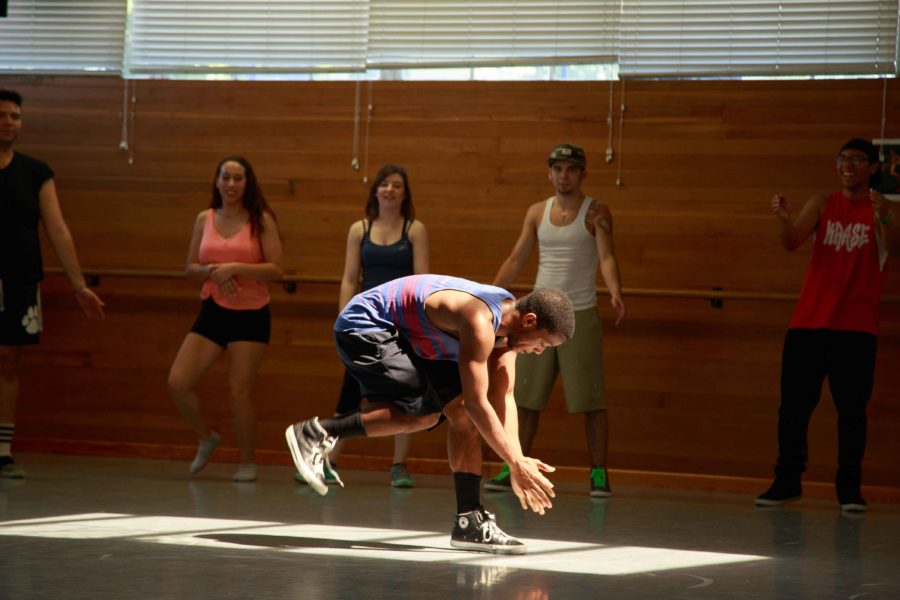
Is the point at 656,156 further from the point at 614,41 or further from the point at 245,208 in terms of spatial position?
the point at 245,208

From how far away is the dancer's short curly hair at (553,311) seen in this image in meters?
3.04

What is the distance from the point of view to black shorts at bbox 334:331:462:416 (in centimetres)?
340

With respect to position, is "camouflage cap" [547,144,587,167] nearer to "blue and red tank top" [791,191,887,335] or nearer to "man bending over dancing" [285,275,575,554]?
"blue and red tank top" [791,191,887,335]

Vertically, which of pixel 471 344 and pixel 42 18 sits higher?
pixel 42 18

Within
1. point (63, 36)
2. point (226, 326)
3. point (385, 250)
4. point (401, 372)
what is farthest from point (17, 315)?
point (401, 372)

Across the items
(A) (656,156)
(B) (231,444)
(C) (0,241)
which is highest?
(A) (656,156)

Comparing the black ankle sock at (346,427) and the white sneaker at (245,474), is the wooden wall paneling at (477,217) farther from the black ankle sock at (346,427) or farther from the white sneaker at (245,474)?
the black ankle sock at (346,427)

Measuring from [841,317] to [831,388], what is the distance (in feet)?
1.00

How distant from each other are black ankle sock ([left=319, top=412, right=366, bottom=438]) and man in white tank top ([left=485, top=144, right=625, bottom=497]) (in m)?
1.67

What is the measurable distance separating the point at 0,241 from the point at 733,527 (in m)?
3.20

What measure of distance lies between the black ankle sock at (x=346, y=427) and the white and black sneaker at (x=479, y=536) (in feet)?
1.28

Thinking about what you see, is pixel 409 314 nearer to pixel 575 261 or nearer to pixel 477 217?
pixel 575 261

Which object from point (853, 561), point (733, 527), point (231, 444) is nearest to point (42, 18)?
point (231, 444)

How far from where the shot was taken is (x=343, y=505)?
14.0 feet
